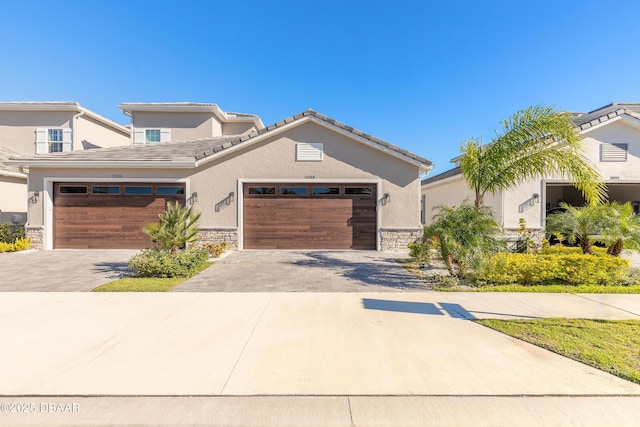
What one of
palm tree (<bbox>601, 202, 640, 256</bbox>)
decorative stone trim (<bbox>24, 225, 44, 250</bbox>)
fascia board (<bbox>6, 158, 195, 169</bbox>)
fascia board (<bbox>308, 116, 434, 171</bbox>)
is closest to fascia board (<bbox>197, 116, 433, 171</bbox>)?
fascia board (<bbox>308, 116, 434, 171</bbox>)

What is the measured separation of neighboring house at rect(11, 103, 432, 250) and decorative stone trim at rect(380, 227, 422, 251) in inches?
1.7

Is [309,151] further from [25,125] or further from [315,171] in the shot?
[25,125]

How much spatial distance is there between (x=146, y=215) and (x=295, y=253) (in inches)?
256

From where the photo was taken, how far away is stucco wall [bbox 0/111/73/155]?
16.9 m

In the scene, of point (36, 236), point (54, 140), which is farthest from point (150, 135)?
point (36, 236)

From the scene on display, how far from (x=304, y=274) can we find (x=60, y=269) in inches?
280

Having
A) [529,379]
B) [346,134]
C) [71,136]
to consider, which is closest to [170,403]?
[529,379]

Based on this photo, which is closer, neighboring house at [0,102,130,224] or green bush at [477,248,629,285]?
green bush at [477,248,629,285]

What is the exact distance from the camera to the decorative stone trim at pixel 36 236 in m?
11.3

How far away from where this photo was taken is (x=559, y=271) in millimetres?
6582

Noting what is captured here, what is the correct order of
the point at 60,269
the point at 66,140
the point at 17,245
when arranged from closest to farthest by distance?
the point at 60,269 < the point at 17,245 < the point at 66,140

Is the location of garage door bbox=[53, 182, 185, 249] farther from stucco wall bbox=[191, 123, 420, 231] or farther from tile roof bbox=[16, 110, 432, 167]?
stucco wall bbox=[191, 123, 420, 231]

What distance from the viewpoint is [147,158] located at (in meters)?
11.4

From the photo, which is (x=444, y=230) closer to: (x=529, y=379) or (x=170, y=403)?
(x=529, y=379)
